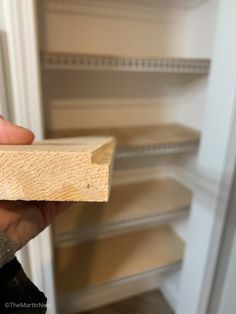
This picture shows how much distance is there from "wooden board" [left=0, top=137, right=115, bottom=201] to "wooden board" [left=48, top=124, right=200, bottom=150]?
0.57m

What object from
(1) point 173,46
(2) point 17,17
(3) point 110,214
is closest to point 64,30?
(2) point 17,17

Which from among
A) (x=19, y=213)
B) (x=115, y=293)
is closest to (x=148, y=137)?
(x=19, y=213)

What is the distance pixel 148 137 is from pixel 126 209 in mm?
299

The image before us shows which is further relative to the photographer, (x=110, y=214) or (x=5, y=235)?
(x=110, y=214)

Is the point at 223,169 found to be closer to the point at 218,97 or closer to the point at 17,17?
the point at 218,97

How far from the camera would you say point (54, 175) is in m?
0.22

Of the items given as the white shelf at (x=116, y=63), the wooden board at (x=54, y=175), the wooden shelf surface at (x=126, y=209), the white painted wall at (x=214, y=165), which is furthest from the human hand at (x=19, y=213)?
the white painted wall at (x=214, y=165)

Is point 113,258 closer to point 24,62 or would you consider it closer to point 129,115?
point 129,115

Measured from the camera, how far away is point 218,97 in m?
0.74

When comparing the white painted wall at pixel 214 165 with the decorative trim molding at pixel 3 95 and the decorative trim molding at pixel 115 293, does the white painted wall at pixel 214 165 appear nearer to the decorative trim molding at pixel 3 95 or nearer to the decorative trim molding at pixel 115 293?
the decorative trim molding at pixel 115 293

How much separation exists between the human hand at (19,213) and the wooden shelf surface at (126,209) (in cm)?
41

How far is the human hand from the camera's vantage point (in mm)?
317

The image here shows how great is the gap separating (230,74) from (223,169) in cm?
29

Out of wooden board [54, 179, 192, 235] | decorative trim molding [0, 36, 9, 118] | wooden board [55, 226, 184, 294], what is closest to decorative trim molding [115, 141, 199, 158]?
wooden board [54, 179, 192, 235]
